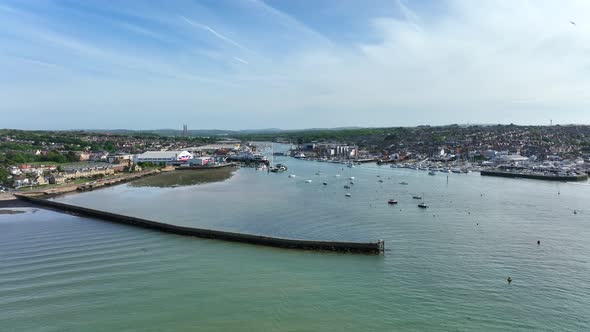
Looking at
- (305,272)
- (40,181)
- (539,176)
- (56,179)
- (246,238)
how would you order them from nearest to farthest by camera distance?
(305,272) → (246,238) → (40,181) → (56,179) → (539,176)

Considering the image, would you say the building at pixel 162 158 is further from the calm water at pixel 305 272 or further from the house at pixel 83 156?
the calm water at pixel 305 272

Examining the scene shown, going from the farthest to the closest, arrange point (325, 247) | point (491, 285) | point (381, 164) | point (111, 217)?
point (381, 164) < point (111, 217) < point (325, 247) < point (491, 285)

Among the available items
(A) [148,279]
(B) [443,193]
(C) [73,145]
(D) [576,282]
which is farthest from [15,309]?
(C) [73,145]

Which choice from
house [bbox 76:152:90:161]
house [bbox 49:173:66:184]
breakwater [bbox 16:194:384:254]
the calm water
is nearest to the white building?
house [bbox 76:152:90:161]

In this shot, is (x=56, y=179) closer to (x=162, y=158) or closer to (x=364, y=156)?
(x=162, y=158)

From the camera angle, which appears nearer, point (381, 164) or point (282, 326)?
point (282, 326)

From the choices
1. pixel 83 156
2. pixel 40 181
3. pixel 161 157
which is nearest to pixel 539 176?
pixel 161 157

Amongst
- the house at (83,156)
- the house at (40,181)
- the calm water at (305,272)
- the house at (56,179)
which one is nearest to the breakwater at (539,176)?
the calm water at (305,272)

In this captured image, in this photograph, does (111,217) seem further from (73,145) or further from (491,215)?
(73,145)
